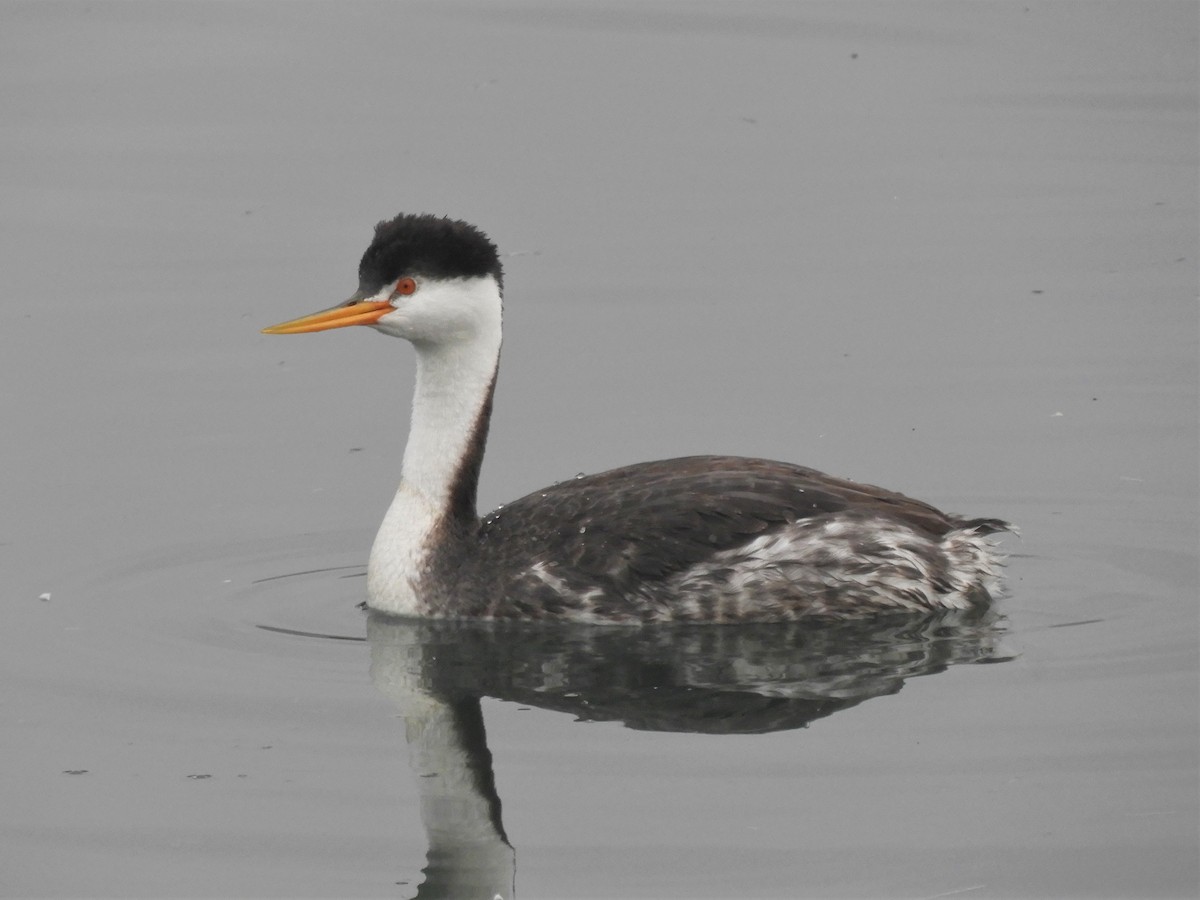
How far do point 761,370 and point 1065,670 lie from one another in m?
4.34

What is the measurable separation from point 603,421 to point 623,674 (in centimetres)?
330

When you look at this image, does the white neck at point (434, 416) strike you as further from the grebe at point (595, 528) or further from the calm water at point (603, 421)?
the calm water at point (603, 421)

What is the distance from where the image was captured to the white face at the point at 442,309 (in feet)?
36.7

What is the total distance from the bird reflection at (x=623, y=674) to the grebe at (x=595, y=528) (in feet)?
0.39

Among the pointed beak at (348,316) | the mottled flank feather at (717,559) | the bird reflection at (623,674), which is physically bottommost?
the bird reflection at (623,674)

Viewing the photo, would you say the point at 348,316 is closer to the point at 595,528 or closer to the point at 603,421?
the point at 595,528

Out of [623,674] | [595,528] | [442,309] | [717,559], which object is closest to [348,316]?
[442,309]

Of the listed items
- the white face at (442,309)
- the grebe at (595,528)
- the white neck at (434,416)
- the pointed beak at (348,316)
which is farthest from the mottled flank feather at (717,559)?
the pointed beak at (348,316)

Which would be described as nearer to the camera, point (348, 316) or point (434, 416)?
point (348, 316)

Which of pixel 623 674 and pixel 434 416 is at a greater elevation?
pixel 434 416

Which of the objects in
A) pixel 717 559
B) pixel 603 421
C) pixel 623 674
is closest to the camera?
pixel 623 674

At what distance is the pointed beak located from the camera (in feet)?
36.7

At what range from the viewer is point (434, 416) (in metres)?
11.5

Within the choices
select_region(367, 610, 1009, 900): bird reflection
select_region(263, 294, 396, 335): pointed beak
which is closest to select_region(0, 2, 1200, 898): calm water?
select_region(367, 610, 1009, 900): bird reflection
